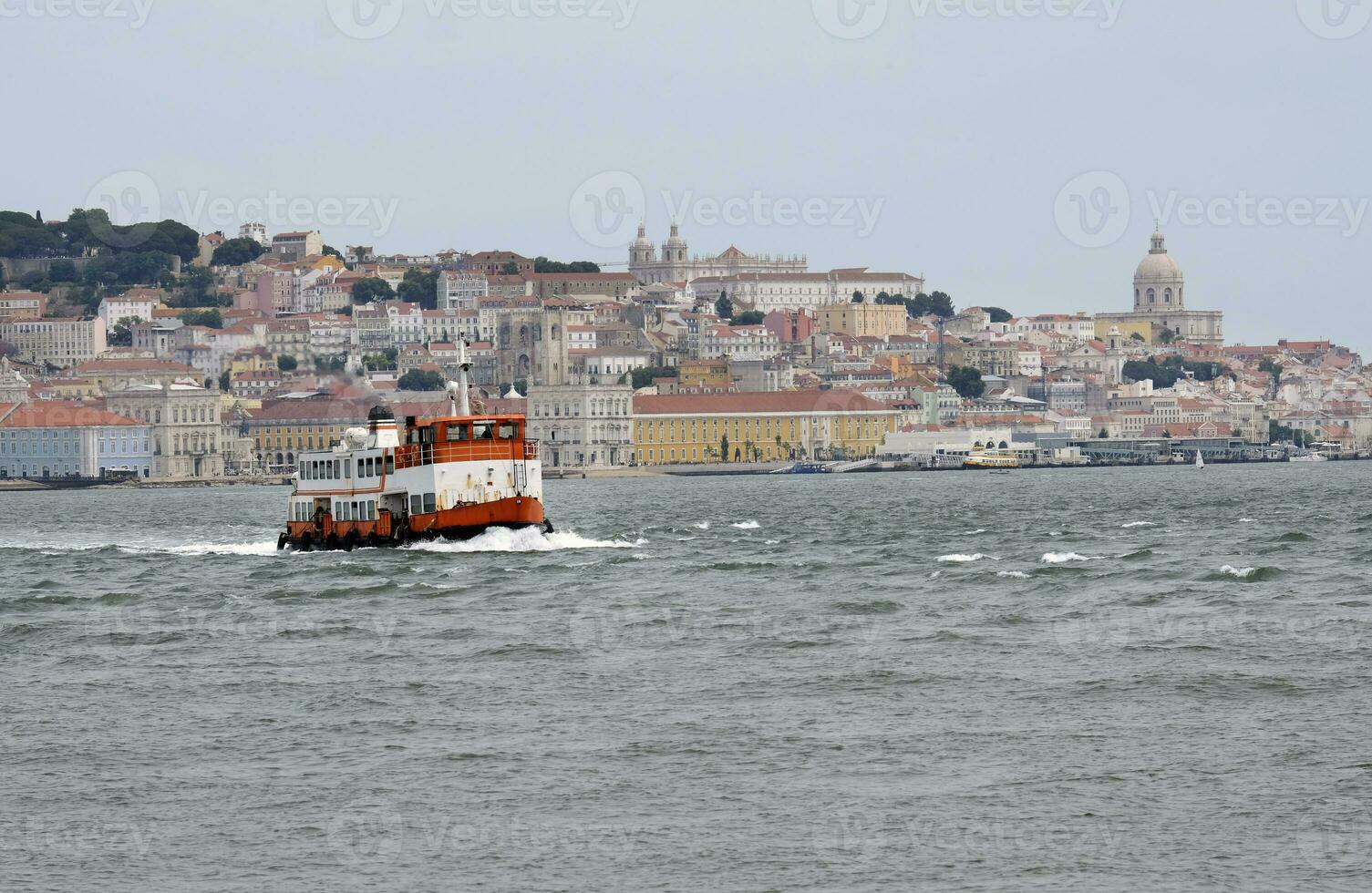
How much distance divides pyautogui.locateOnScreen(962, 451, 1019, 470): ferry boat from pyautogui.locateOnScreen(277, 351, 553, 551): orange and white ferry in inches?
4345

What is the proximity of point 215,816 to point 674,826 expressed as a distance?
315 centimetres

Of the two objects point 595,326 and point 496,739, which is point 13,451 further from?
point 496,739

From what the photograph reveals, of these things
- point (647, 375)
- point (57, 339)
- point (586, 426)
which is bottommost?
point (586, 426)

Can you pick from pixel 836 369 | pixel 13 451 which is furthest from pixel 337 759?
pixel 836 369

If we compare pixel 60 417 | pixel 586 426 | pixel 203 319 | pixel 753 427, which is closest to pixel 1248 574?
pixel 60 417

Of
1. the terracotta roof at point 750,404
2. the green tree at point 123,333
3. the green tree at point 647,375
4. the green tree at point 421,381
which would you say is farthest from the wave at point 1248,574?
the green tree at point 123,333

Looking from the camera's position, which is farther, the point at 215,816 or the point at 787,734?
the point at 787,734

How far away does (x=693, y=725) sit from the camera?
68.5 feet

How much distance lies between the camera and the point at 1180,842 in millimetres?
16453

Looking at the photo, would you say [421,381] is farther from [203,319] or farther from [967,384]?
[967,384]

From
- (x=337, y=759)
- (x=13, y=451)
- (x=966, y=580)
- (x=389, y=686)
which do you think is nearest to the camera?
(x=337, y=759)

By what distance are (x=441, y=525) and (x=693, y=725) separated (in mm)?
19319

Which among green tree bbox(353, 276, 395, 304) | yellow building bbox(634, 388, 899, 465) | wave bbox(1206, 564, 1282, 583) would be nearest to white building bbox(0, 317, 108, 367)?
green tree bbox(353, 276, 395, 304)

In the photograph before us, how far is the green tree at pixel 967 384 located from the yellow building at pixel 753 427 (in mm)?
32399
